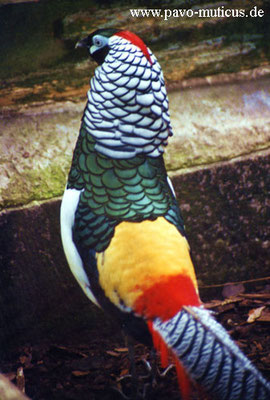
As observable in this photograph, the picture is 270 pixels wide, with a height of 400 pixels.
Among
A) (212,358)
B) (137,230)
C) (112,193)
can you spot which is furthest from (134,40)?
(212,358)

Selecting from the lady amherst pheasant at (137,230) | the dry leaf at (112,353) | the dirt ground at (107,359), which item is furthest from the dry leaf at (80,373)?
the lady amherst pheasant at (137,230)

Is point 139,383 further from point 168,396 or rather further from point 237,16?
point 237,16

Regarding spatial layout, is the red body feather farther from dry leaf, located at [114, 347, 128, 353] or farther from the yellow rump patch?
dry leaf, located at [114, 347, 128, 353]

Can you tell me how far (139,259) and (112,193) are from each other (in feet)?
1.05

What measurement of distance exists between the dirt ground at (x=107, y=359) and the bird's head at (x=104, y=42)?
4.23ft

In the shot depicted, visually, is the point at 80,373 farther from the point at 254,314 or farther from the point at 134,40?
the point at 134,40

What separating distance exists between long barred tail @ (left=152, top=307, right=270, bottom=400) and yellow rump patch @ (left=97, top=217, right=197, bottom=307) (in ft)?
0.50

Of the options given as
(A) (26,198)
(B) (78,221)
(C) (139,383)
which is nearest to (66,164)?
(A) (26,198)

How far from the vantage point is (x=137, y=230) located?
1.74 m

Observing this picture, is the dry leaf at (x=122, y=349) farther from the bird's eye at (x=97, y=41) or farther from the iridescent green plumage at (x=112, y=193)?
the bird's eye at (x=97, y=41)

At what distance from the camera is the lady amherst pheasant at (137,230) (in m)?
1.53

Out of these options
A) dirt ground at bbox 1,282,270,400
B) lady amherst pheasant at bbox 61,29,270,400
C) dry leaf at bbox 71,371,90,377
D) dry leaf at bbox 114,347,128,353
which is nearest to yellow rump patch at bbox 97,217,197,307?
lady amherst pheasant at bbox 61,29,270,400

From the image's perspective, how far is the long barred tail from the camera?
149cm

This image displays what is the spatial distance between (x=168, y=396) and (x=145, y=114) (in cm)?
111
